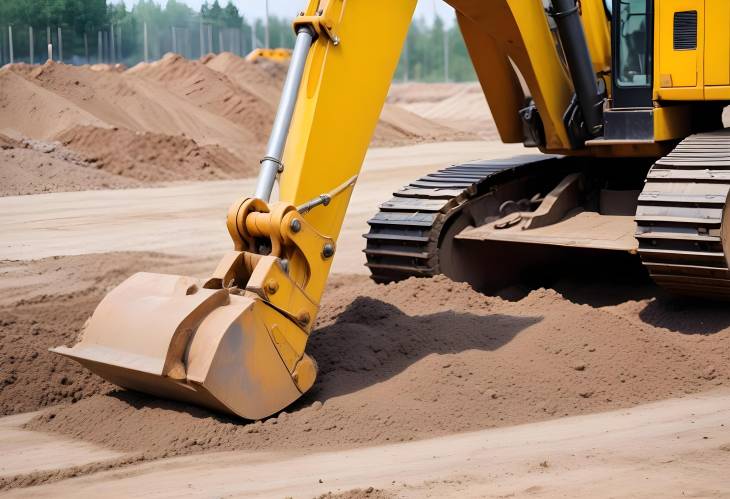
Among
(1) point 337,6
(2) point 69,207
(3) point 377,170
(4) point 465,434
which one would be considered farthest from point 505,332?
(3) point 377,170

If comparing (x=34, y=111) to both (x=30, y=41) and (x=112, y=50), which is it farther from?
(x=112, y=50)

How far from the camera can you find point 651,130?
782cm

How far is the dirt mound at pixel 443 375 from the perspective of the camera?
5.36m

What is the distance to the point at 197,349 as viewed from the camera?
5156 millimetres

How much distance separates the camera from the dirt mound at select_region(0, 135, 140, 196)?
18.0 metres

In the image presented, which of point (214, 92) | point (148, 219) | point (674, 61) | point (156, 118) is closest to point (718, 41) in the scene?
point (674, 61)

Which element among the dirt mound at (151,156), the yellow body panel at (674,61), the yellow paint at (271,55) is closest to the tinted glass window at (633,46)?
the yellow body panel at (674,61)

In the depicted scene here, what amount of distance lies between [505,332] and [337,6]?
7.12 ft

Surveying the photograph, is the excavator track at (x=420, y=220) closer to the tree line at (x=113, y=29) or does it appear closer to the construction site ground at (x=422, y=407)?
the construction site ground at (x=422, y=407)

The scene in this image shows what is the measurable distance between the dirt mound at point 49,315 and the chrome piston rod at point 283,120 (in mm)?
1619

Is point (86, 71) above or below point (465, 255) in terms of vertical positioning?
above

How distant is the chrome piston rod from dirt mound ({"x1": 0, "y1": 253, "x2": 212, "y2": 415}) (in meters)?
1.62

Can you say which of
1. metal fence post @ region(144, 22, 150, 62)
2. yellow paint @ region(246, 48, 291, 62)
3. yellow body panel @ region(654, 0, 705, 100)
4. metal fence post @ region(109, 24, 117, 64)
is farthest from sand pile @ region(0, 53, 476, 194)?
yellow body panel @ region(654, 0, 705, 100)

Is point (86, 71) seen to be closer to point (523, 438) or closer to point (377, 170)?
point (377, 170)
